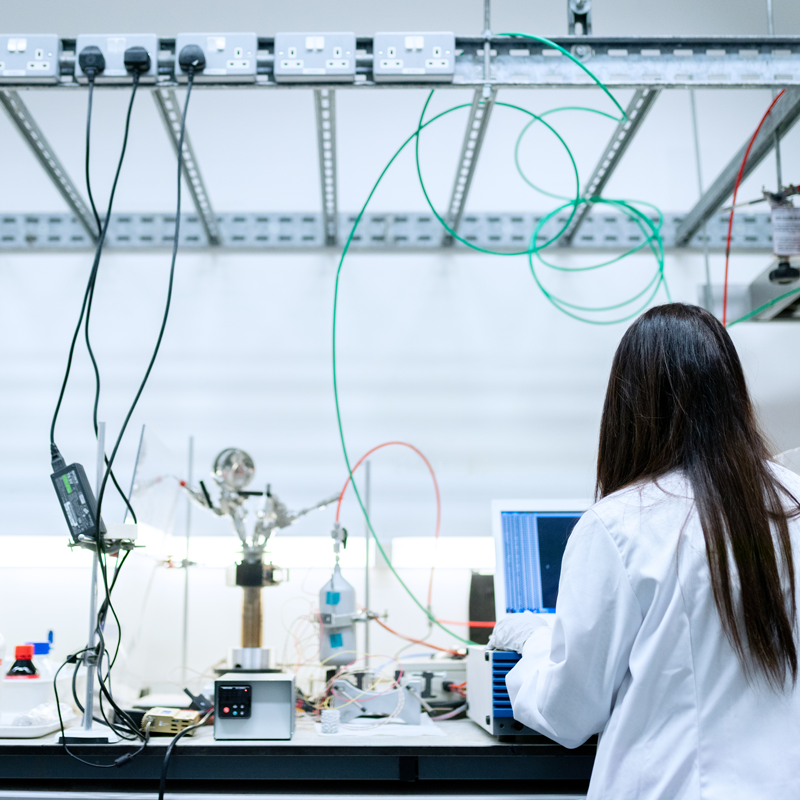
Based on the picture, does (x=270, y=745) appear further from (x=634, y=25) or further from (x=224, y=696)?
(x=634, y=25)

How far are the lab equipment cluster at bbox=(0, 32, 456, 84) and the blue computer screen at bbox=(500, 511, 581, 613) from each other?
882 mm

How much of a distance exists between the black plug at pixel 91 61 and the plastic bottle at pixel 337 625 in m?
1.08

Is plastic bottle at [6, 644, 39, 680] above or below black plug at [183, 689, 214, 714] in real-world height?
above

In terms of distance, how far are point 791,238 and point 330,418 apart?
4.15 feet

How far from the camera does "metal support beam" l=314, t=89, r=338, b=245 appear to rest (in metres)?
1.86

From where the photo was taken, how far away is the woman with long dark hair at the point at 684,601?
35.1 inches

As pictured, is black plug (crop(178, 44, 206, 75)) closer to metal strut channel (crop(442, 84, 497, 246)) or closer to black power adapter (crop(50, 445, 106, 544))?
metal strut channel (crop(442, 84, 497, 246))

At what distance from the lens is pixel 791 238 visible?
1800 millimetres

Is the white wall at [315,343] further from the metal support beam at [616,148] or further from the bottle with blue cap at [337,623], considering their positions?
the bottle with blue cap at [337,623]

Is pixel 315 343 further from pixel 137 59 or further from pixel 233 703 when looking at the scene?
pixel 233 703

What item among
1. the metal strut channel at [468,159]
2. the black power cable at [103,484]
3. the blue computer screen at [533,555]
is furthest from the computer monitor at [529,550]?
the metal strut channel at [468,159]

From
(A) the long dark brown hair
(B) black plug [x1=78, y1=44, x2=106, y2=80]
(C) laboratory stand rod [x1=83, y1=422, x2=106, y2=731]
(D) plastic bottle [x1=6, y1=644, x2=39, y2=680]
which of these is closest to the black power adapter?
(C) laboratory stand rod [x1=83, y1=422, x2=106, y2=731]

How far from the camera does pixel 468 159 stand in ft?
6.93

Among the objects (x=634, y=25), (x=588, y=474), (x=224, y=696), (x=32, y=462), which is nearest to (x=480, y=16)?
(x=634, y=25)
